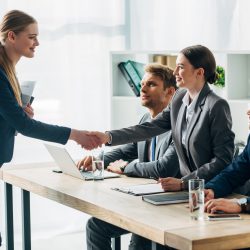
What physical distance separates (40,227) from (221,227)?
317 cm

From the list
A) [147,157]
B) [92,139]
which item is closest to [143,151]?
[147,157]

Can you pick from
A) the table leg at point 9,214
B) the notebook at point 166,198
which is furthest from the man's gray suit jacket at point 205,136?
the table leg at point 9,214

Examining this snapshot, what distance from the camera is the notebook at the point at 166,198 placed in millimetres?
2689

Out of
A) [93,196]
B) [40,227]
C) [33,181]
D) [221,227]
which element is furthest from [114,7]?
[221,227]

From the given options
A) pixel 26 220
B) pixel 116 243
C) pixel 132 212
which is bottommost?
pixel 116 243

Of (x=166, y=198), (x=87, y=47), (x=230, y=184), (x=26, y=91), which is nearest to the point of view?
(x=166, y=198)

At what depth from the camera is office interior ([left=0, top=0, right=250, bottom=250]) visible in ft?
16.7

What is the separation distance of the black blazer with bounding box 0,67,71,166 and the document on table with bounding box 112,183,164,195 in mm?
602

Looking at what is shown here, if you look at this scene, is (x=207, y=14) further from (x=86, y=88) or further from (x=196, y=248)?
(x=196, y=248)

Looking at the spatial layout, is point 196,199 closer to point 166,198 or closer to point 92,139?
point 166,198

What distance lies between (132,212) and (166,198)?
242 millimetres

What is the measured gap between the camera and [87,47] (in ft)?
17.5

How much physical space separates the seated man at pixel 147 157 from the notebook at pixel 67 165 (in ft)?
0.31

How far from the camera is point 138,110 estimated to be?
16.3 feet
